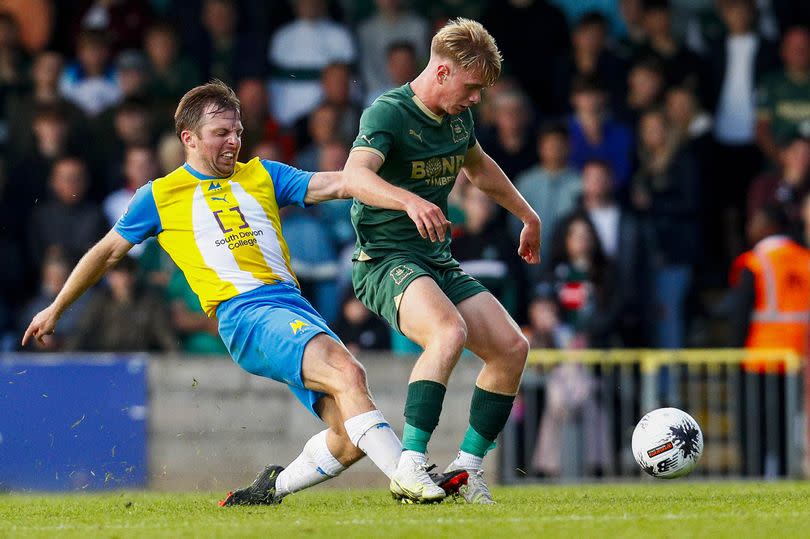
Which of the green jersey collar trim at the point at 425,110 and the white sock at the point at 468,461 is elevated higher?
the green jersey collar trim at the point at 425,110

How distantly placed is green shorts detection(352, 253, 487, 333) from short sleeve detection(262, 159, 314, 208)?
1.63 ft

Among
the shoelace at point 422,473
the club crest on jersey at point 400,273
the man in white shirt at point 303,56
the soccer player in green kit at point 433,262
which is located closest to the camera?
the shoelace at point 422,473

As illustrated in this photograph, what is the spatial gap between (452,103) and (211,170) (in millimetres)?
1265

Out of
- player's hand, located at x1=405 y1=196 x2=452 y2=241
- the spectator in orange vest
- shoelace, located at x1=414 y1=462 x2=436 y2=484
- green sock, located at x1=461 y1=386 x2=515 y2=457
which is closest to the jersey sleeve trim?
player's hand, located at x1=405 y1=196 x2=452 y2=241

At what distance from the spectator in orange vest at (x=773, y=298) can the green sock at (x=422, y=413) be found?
603cm

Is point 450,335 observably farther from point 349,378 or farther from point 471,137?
point 471,137

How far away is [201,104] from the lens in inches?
305

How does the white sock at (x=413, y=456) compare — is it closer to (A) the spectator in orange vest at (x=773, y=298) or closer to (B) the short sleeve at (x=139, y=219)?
(B) the short sleeve at (x=139, y=219)

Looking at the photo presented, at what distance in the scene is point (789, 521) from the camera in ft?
21.5

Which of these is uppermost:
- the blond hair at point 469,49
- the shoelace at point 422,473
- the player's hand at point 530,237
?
the blond hair at point 469,49

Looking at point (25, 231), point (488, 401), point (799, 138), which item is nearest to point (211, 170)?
point (488, 401)

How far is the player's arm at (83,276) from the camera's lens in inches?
303

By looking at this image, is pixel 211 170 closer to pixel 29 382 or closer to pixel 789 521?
pixel 789 521

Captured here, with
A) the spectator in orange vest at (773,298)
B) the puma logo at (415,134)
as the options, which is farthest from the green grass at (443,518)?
the spectator in orange vest at (773,298)
